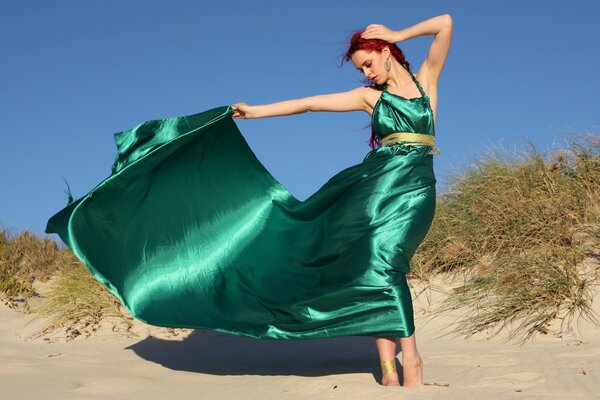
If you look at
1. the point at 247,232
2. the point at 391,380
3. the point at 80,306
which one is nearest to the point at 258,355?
the point at 247,232

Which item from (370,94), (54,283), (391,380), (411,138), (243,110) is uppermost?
(243,110)

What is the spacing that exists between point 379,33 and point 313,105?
2.16 ft

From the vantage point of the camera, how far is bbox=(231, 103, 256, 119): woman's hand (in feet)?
16.3

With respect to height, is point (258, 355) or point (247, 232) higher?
point (247, 232)

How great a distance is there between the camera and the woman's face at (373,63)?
14.9 ft

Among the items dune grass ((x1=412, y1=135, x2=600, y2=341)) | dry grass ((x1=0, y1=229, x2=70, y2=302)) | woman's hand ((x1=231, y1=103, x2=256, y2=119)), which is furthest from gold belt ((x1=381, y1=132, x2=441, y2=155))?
dry grass ((x1=0, y1=229, x2=70, y2=302))

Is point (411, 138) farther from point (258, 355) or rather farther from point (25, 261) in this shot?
point (25, 261)

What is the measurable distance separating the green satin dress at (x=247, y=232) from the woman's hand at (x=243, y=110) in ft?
0.30

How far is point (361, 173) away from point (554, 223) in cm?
319

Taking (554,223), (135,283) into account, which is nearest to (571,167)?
(554,223)

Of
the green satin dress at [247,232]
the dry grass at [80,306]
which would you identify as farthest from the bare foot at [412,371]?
the dry grass at [80,306]

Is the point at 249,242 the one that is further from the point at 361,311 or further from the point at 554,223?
the point at 554,223

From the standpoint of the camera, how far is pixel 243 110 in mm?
4973

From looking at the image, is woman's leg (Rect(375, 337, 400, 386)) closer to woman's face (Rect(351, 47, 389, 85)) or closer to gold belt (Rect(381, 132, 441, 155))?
gold belt (Rect(381, 132, 441, 155))
